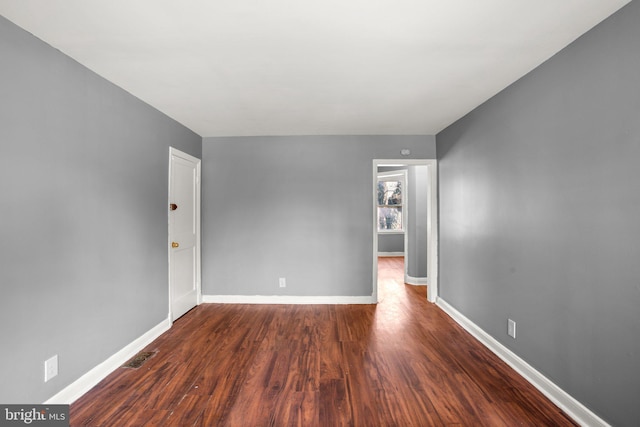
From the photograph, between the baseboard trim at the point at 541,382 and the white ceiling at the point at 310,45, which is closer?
the white ceiling at the point at 310,45

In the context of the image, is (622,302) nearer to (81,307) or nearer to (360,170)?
(360,170)

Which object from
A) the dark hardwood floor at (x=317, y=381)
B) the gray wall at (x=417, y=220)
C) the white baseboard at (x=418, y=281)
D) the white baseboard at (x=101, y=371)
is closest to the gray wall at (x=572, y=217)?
the dark hardwood floor at (x=317, y=381)

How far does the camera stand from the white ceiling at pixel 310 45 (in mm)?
1447

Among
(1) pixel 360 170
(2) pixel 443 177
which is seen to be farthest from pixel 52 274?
(2) pixel 443 177

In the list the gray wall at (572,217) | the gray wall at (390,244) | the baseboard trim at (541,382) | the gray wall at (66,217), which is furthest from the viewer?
the gray wall at (390,244)

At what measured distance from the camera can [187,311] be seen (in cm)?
354

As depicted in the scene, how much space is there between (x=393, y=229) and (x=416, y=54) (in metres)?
6.96

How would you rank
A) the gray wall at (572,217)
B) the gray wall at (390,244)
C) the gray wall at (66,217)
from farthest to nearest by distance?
the gray wall at (390,244)
the gray wall at (66,217)
the gray wall at (572,217)

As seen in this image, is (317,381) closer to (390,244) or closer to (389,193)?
(390,244)

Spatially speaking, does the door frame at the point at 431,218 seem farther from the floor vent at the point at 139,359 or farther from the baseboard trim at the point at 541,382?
→ the floor vent at the point at 139,359

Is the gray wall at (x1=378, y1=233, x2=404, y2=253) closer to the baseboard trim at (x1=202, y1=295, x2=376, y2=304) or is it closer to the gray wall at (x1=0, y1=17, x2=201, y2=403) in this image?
the baseboard trim at (x1=202, y1=295, x2=376, y2=304)

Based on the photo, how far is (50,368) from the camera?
68.6 inches

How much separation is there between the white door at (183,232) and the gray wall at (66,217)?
42cm

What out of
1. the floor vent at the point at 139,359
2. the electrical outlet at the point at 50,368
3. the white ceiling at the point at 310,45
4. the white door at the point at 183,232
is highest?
the white ceiling at the point at 310,45
